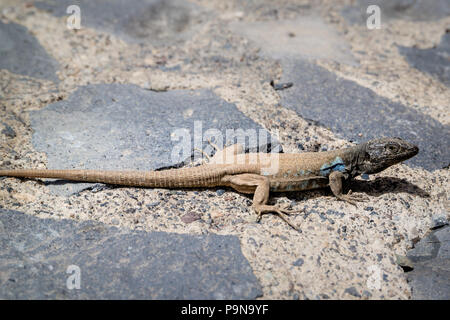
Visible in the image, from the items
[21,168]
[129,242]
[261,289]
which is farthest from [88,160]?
[261,289]

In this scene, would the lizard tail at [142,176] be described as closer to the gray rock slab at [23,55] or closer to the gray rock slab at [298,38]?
the gray rock slab at [23,55]

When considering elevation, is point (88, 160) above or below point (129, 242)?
above

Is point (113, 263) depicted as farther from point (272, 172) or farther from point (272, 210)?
point (272, 172)

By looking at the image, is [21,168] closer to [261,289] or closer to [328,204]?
[261,289]

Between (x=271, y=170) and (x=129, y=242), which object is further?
(x=271, y=170)

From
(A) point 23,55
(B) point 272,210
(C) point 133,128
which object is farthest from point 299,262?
(A) point 23,55

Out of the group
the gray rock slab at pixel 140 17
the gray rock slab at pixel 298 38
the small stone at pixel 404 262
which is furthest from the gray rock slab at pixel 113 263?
the gray rock slab at pixel 140 17
